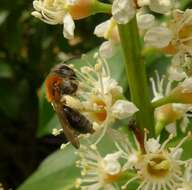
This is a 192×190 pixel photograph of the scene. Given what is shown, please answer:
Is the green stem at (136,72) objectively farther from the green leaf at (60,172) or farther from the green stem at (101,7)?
the green leaf at (60,172)

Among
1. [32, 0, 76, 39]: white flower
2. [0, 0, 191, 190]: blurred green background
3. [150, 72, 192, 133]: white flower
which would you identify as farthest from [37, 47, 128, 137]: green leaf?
[0, 0, 191, 190]: blurred green background

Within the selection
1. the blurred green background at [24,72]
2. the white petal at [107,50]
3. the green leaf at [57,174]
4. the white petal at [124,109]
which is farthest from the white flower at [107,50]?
the blurred green background at [24,72]

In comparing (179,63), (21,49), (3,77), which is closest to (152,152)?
(179,63)

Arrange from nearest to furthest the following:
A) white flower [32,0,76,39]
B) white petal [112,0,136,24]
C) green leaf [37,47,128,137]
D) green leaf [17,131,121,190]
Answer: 1. white petal [112,0,136,24]
2. white flower [32,0,76,39]
3. green leaf [17,131,121,190]
4. green leaf [37,47,128,137]

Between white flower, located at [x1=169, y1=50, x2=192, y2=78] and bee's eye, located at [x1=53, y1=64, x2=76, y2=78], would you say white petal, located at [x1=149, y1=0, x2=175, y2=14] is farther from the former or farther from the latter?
bee's eye, located at [x1=53, y1=64, x2=76, y2=78]

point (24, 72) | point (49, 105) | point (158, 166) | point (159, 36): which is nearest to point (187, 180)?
point (158, 166)

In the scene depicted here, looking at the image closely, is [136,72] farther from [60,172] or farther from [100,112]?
[60,172]

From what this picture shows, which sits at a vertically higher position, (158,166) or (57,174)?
(158,166)
